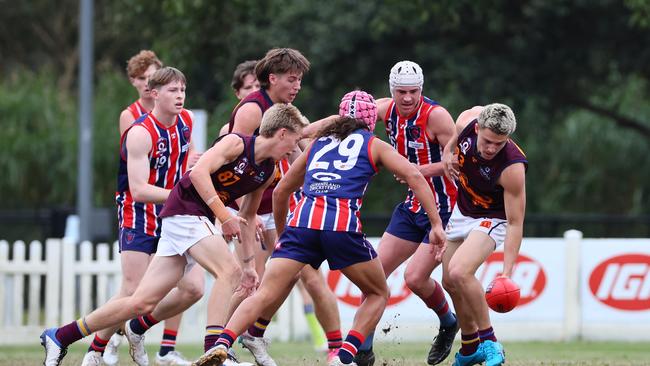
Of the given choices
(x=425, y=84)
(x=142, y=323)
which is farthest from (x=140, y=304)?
(x=425, y=84)

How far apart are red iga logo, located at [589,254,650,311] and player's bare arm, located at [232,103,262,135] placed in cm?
621

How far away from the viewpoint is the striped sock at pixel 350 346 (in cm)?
791

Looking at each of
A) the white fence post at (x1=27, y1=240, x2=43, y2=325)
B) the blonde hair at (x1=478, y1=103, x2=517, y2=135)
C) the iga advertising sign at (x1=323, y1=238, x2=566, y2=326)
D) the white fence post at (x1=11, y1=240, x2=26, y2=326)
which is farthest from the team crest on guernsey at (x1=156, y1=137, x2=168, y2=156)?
the white fence post at (x1=11, y1=240, x2=26, y2=326)

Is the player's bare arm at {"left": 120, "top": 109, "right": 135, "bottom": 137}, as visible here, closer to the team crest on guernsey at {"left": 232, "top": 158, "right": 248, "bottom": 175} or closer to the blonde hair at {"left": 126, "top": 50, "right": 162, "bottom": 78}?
the blonde hair at {"left": 126, "top": 50, "right": 162, "bottom": 78}

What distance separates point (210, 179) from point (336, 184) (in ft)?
2.72

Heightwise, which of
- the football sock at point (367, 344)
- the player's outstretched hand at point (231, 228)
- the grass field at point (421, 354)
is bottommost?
the grass field at point (421, 354)

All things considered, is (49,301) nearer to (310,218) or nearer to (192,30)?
(192,30)

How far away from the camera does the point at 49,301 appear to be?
1420 cm

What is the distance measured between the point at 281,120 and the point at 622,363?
144 inches

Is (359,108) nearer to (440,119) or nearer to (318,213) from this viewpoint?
(318,213)

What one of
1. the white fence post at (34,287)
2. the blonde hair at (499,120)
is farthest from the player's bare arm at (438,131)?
the white fence post at (34,287)

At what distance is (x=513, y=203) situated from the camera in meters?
8.21

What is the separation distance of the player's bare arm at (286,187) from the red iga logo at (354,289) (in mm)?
5275

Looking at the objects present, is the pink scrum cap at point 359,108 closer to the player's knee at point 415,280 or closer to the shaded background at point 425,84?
the player's knee at point 415,280
